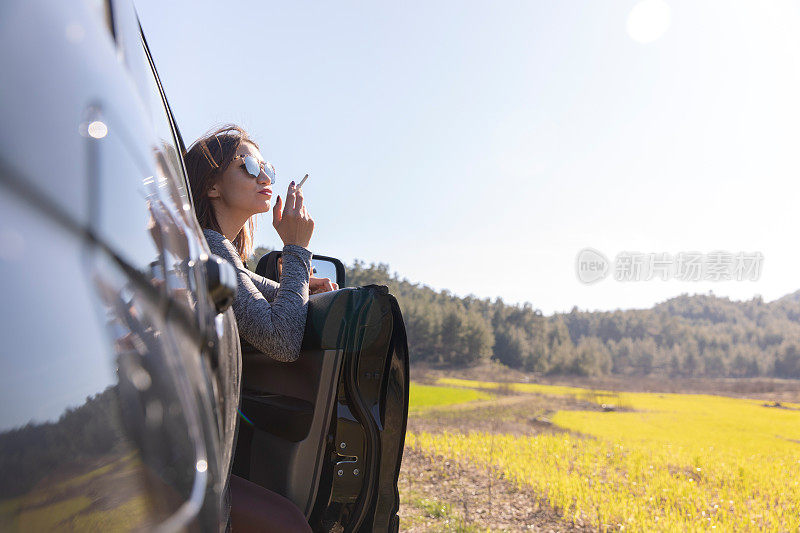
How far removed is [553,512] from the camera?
625cm

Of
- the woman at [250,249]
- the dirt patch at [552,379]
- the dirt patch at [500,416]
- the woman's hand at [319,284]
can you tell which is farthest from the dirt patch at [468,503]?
the dirt patch at [552,379]

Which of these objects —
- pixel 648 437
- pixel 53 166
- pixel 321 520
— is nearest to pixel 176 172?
pixel 53 166

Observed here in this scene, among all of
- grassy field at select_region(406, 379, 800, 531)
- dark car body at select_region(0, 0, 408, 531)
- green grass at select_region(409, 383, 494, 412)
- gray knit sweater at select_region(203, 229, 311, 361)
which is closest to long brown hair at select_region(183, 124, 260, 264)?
gray knit sweater at select_region(203, 229, 311, 361)

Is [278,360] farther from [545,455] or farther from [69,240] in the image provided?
[545,455]

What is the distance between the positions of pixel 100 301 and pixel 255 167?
1.29 meters

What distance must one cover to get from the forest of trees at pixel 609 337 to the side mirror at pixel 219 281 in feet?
154

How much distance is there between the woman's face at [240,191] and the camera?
1670 mm

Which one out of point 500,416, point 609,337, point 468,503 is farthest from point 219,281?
point 609,337

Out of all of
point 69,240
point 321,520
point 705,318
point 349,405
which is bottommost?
point 321,520

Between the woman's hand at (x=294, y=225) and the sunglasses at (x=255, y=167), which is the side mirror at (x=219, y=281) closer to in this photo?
the woman's hand at (x=294, y=225)

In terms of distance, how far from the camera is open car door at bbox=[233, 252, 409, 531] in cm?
140

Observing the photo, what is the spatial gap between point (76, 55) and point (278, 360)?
105 centimetres

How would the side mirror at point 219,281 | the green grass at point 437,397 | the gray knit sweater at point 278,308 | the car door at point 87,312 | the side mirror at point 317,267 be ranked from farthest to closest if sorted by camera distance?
the green grass at point 437,397, the side mirror at point 317,267, the gray knit sweater at point 278,308, the side mirror at point 219,281, the car door at point 87,312

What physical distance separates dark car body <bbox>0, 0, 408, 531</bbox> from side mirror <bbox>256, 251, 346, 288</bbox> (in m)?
1.28
